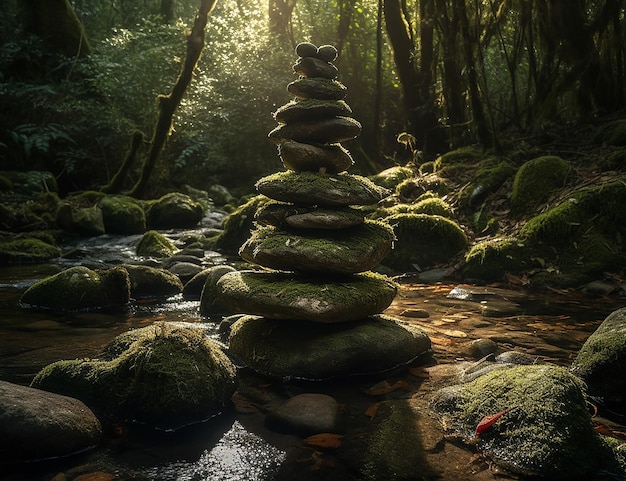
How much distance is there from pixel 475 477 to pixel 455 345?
239 cm

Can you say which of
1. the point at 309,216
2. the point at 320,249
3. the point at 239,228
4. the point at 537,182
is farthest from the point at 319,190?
the point at 239,228

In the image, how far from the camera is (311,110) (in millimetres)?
5211

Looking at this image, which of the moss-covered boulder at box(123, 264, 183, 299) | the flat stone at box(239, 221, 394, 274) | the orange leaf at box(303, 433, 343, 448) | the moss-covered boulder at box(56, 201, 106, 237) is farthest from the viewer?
the moss-covered boulder at box(56, 201, 106, 237)

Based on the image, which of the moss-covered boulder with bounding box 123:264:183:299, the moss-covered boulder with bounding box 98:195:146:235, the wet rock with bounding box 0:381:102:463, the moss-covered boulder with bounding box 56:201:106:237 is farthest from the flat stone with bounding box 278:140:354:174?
the moss-covered boulder with bounding box 98:195:146:235

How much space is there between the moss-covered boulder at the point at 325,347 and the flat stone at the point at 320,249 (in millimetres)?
518

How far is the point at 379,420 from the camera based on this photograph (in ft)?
11.4

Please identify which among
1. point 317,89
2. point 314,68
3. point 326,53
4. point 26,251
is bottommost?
point 26,251

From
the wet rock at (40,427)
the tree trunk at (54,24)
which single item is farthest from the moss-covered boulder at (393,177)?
the tree trunk at (54,24)

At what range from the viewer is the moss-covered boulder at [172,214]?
51.6ft

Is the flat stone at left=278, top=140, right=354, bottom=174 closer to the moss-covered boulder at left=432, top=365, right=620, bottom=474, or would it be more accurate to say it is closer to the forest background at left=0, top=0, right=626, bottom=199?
the moss-covered boulder at left=432, top=365, right=620, bottom=474

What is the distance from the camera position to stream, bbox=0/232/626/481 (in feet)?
9.40

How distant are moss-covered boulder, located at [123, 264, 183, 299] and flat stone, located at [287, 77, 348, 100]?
3.72m

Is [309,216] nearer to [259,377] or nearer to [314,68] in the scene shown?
[259,377]

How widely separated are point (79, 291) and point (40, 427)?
13.3 feet
